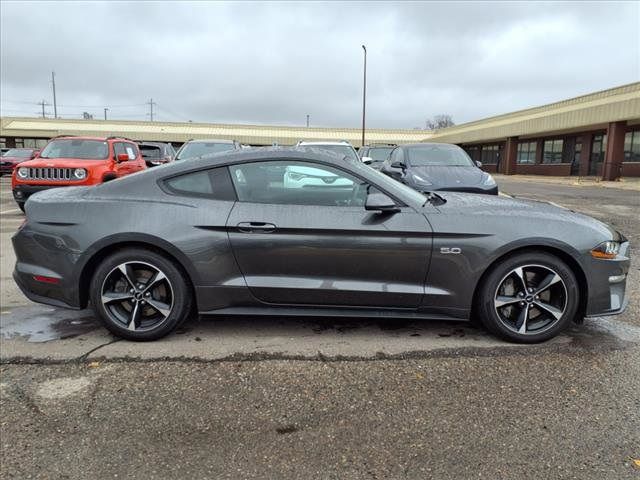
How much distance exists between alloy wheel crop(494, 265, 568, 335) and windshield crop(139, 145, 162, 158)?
48.5ft

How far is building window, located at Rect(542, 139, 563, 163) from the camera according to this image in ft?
116

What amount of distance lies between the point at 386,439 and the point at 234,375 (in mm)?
1163

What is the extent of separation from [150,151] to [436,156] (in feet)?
34.7

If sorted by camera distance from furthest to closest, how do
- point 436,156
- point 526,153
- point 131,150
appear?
point 526,153
point 131,150
point 436,156

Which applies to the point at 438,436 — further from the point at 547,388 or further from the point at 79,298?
the point at 79,298

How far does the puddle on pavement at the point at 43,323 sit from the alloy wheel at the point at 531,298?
3.32 m

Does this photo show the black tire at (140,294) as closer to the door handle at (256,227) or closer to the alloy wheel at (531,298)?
the door handle at (256,227)

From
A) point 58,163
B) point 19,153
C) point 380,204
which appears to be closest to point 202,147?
point 58,163

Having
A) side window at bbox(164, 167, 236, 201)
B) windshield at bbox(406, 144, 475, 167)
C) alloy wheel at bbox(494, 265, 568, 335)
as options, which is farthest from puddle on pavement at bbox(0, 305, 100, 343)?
windshield at bbox(406, 144, 475, 167)

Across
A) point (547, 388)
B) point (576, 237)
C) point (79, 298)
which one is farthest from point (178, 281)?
point (576, 237)

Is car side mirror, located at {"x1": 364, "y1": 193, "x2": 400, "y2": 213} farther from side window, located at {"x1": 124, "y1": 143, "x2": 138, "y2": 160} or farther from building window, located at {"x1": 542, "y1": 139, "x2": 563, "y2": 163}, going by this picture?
building window, located at {"x1": 542, "y1": 139, "x2": 563, "y2": 163}

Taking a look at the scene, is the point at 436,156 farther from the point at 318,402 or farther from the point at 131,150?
the point at 318,402

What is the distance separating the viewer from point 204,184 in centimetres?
383

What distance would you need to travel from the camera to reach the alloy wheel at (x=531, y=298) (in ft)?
12.0
